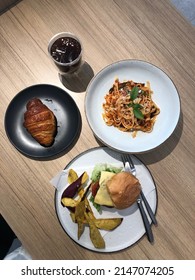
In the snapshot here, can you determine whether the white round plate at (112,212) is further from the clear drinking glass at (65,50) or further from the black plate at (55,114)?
→ the clear drinking glass at (65,50)

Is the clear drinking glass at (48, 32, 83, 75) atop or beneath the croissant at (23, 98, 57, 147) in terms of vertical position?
atop

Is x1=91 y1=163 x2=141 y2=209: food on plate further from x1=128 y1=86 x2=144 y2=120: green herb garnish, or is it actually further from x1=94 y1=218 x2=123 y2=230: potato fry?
x1=128 y1=86 x2=144 y2=120: green herb garnish

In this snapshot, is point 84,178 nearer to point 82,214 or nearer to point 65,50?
point 82,214

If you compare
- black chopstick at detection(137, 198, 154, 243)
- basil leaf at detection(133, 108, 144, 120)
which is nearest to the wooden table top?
black chopstick at detection(137, 198, 154, 243)

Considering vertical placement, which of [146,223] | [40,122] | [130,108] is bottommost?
[146,223]

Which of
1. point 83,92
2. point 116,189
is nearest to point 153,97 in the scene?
point 83,92
